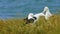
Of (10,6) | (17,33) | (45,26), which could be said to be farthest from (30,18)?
(10,6)

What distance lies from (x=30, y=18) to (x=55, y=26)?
1894 mm

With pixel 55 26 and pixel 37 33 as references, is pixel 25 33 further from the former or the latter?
pixel 55 26

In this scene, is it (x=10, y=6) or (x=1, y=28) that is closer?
(x=1, y=28)

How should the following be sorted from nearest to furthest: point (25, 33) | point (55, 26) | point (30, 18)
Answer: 1. point (25, 33)
2. point (55, 26)
3. point (30, 18)

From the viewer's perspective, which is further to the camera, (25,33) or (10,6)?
(10,6)

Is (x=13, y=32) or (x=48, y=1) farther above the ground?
(x=48, y=1)

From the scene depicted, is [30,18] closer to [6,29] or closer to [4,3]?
[6,29]

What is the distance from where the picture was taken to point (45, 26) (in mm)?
6590

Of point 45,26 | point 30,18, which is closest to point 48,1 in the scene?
point 30,18

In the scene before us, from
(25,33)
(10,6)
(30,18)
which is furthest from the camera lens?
(10,6)

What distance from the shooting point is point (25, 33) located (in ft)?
20.0

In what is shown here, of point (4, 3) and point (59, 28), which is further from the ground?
point (4, 3)

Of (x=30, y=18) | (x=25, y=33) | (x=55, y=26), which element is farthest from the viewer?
(x=30, y=18)

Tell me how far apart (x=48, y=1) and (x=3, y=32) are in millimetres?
15961
